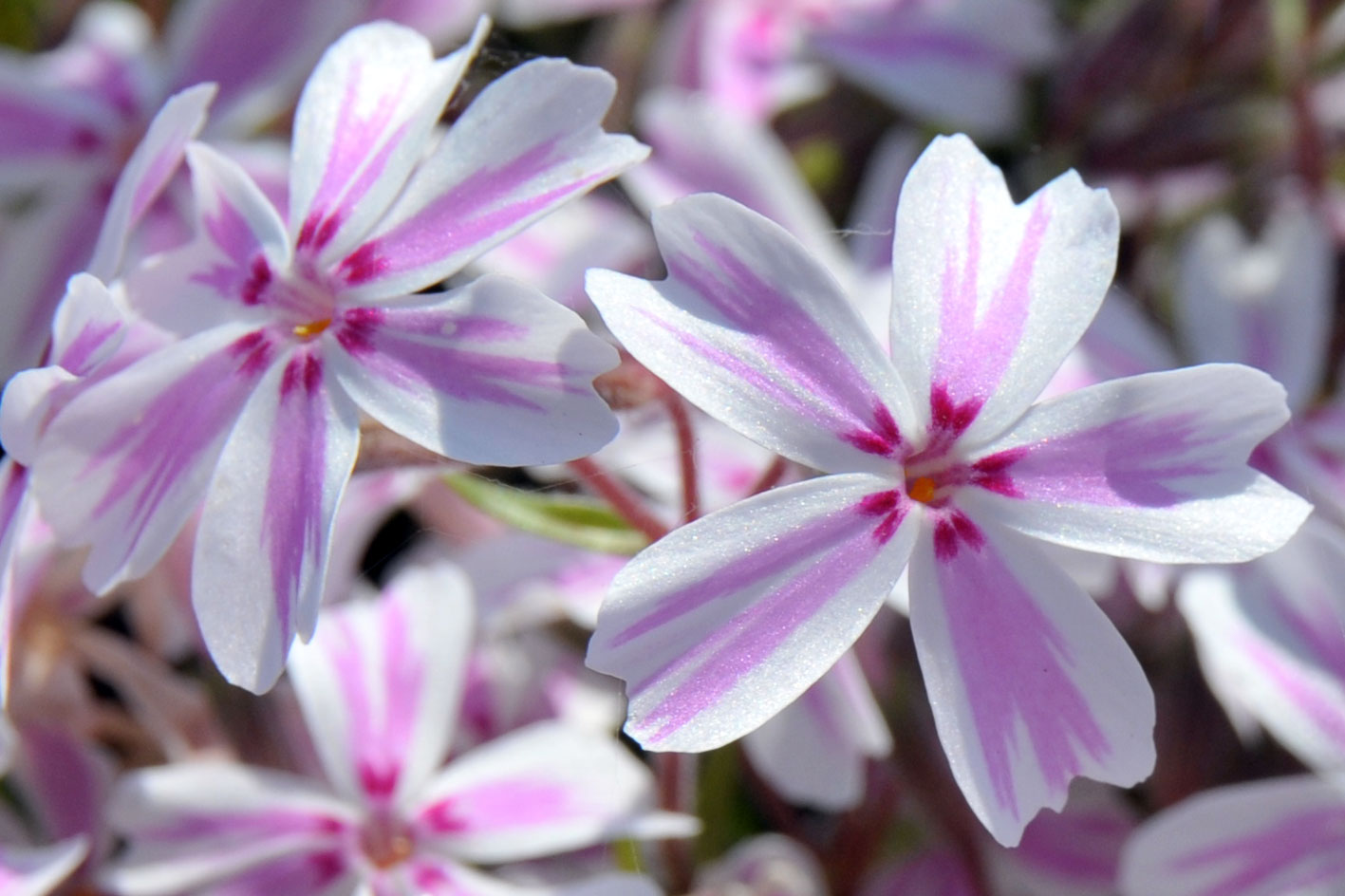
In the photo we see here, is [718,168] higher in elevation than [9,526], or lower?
higher

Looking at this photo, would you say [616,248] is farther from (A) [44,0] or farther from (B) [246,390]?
(A) [44,0]

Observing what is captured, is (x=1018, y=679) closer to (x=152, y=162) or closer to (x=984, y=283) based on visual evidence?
(x=984, y=283)

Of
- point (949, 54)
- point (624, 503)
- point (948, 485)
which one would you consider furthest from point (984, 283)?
point (949, 54)

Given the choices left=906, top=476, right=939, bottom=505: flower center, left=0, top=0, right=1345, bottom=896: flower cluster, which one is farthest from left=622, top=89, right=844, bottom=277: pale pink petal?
left=906, top=476, right=939, bottom=505: flower center

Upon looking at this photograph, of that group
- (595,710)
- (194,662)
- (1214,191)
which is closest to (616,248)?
(595,710)

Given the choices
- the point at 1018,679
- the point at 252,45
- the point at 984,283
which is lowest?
the point at 1018,679

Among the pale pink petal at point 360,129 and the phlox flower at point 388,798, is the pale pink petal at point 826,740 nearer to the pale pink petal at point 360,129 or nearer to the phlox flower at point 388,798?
the phlox flower at point 388,798
